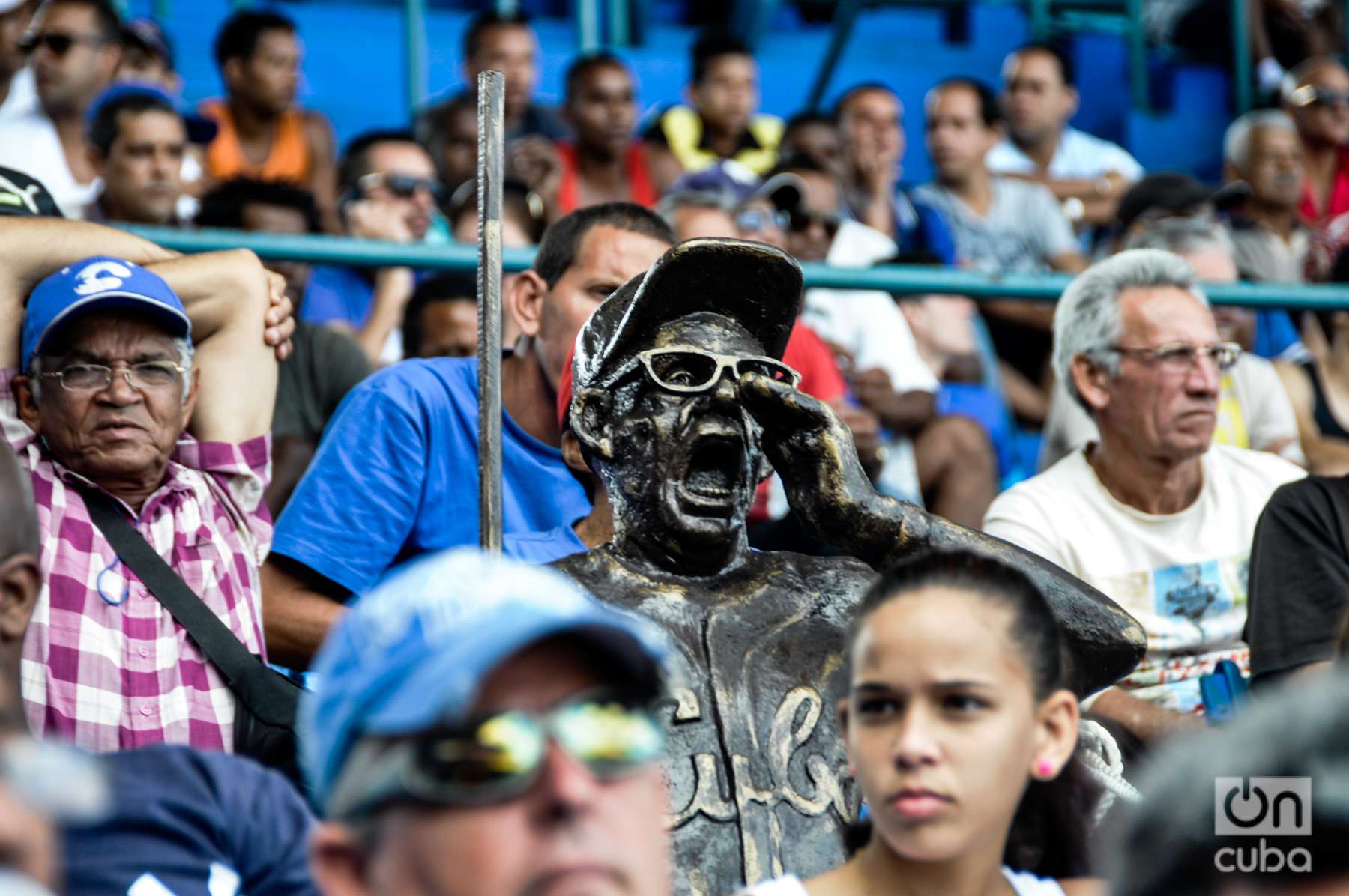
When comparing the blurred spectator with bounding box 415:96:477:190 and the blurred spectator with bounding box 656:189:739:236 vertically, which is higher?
the blurred spectator with bounding box 415:96:477:190

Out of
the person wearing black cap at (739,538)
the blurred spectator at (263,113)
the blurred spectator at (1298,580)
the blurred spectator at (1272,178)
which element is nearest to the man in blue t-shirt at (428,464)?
the person wearing black cap at (739,538)

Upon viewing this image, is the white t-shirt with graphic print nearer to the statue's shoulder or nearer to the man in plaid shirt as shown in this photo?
the statue's shoulder

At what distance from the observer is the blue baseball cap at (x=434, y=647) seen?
1.69m

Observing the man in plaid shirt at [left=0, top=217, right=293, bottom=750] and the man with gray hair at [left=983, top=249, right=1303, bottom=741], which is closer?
the man in plaid shirt at [left=0, top=217, right=293, bottom=750]

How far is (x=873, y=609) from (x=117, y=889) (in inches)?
38.8

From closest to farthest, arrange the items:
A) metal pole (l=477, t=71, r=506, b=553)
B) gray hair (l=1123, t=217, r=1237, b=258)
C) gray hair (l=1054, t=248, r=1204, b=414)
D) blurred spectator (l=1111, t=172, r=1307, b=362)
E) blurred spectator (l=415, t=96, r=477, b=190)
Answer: metal pole (l=477, t=71, r=506, b=553), gray hair (l=1054, t=248, r=1204, b=414), gray hair (l=1123, t=217, r=1237, b=258), blurred spectator (l=1111, t=172, r=1307, b=362), blurred spectator (l=415, t=96, r=477, b=190)

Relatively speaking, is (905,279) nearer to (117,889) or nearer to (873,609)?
(873,609)

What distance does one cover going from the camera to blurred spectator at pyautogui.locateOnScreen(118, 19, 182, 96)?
736 cm

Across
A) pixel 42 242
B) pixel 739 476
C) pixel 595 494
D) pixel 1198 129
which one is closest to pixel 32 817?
pixel 739 476

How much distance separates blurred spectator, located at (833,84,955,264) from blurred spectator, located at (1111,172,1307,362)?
2.46ft

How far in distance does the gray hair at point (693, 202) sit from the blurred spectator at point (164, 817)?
3251mm

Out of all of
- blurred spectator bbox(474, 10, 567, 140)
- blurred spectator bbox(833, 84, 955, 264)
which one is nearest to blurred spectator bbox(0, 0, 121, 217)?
blurred spectator bbox(474, 10, 567, 140)

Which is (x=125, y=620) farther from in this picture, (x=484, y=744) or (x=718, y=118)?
(x=718, y=118)
